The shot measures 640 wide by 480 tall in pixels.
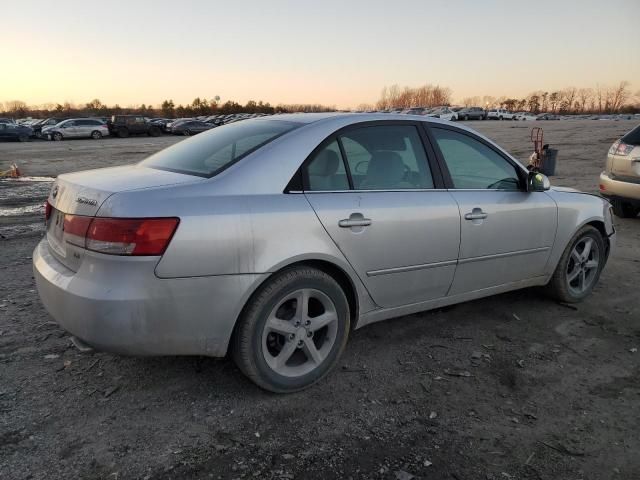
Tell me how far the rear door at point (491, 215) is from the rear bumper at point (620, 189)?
3972 mm

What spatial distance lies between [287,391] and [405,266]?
3.51 ft

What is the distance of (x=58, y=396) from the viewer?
2.95 meters

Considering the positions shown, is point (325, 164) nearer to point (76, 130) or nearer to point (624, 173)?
point (624, 173)

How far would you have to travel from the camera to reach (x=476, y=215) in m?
3.62

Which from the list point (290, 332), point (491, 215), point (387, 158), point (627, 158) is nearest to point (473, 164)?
point (491, 215)

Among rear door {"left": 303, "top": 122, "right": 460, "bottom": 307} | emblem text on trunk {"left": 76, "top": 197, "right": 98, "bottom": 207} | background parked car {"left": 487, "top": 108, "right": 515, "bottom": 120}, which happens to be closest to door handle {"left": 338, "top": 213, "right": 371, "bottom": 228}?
rear door {"left": 303, "top": 122, "right": 460, "bottom": 307}

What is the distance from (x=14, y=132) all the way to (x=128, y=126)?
24.4 feet

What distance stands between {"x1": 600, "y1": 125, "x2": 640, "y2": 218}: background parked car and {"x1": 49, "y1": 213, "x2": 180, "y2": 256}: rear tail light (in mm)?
6963

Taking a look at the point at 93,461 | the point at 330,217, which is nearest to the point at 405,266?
the point at 330,217

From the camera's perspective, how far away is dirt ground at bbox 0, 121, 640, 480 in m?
2.42

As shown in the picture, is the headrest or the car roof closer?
the headrest

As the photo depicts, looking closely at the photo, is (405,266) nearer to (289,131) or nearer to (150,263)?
(289,131)

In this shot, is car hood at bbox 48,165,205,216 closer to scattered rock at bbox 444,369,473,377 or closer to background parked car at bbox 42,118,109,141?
scattered rock at bbox 444,369,473,377

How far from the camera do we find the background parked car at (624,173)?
23.7ft
